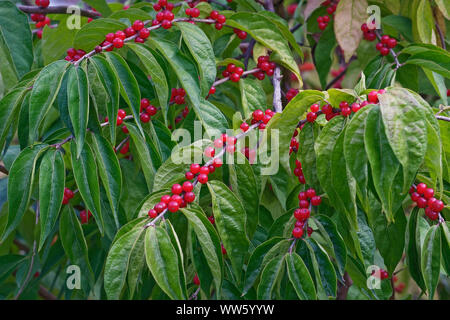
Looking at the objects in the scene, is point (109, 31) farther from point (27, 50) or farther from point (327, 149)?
point (327, 149)

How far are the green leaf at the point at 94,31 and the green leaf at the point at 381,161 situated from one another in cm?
48

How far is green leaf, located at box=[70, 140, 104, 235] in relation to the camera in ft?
2.62

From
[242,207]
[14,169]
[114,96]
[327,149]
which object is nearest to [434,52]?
[327,149]

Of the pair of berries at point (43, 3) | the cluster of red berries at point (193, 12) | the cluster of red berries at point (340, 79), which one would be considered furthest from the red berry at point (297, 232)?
the cluster of red berries at point (340, 79)

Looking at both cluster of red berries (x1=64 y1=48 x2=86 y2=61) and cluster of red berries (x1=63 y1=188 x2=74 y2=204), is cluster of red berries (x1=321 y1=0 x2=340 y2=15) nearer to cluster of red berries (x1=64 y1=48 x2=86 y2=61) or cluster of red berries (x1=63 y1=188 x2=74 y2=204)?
cluster of red berries (x1=64 y1=48 x2=86 y2=61)

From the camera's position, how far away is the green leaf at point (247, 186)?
830 millimetres

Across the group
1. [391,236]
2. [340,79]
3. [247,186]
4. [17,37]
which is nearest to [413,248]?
[391,236]

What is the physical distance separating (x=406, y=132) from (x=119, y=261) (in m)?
0.40

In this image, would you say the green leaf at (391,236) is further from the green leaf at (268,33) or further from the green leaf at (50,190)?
the green leaf at (50,190)

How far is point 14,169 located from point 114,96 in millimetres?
182

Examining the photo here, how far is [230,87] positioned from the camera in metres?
1.17

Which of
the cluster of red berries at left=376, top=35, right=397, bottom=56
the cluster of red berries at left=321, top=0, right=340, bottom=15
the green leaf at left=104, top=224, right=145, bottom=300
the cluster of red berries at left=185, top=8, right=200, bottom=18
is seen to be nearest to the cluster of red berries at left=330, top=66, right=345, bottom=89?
the cluster of red berries at left=321, top=0, right=340, bottom=15

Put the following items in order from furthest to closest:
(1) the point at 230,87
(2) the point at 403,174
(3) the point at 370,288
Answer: (1) the point at 230,87
(3) the point at 370,288
(2) the point at 403,174

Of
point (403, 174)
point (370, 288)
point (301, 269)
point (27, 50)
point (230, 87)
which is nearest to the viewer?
point (403, 174)
